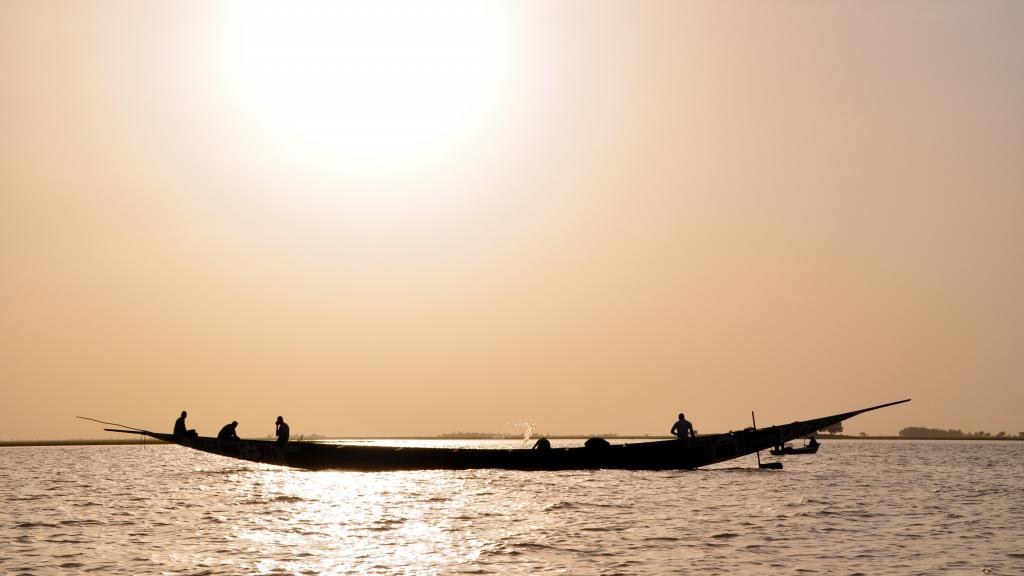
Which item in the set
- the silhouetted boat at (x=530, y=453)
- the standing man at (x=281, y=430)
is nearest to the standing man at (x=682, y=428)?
the silhouetted boat at (x=530, y=453)

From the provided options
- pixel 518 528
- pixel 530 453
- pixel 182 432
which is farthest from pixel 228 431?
pixel 518 528

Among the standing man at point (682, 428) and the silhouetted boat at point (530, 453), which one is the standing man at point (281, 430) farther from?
the standing man at point (682, 428)

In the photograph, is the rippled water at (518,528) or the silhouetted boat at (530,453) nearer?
the rippled water at (518,528)

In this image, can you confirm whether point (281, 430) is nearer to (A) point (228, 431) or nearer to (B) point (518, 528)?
(A) point (228, 431)

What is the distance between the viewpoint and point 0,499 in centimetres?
3291

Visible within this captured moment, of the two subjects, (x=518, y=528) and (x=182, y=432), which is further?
(x=182, y=432)

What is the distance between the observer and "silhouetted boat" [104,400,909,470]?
38.0 meters

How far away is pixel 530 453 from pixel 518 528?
55.7 ft

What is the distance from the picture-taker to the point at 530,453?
39438 mm

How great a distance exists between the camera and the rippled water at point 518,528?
1714 centimetres

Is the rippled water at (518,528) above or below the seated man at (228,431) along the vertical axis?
below

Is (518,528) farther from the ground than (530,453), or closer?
closer

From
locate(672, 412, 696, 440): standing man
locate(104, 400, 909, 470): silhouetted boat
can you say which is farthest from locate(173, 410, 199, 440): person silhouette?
locate(672, 412, 696, 440): standing man

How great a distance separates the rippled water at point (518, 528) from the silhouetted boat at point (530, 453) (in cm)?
94
